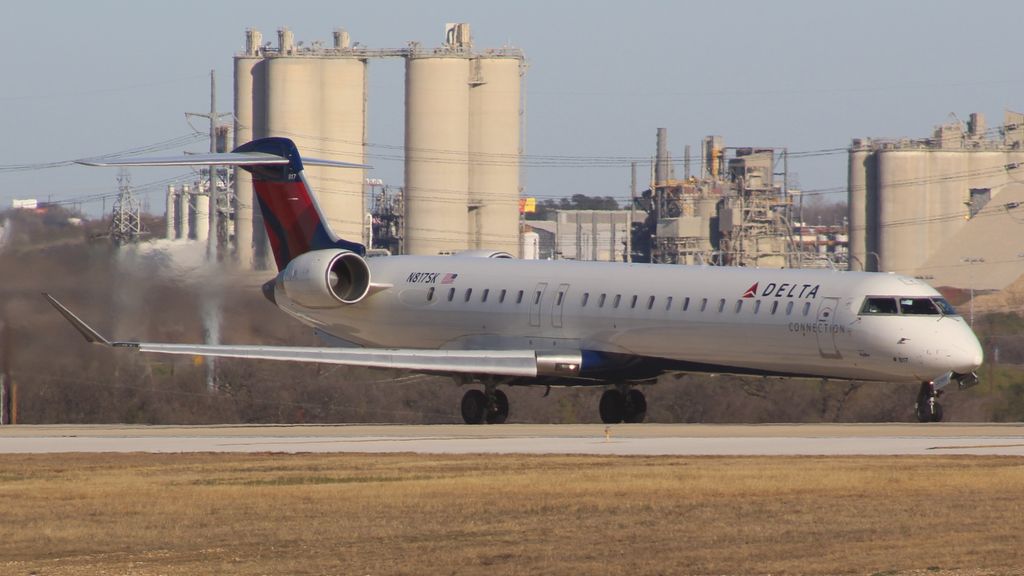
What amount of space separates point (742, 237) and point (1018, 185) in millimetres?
18826

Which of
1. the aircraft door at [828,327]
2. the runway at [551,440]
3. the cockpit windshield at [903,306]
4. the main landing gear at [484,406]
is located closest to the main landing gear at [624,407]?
the main landing gear at [484,406]

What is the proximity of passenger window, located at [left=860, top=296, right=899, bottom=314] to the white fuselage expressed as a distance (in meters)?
0.12

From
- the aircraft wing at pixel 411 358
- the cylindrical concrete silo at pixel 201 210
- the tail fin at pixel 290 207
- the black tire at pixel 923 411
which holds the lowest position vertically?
the black tire at pixel 923 411

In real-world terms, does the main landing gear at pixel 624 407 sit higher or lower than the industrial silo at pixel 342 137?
lower

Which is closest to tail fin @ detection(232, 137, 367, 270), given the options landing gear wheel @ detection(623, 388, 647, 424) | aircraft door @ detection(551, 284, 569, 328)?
aircraft door @ detection(551, 284, 569, 328)

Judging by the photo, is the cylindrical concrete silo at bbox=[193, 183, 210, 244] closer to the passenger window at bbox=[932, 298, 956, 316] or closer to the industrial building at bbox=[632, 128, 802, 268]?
the industrial building at bbox=[632, 128, 802, 268]

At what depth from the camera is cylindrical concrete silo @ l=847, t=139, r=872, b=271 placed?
124750 millimetres

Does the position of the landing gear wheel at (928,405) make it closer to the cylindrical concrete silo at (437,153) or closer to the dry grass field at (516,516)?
the dry grass field at (516,516)

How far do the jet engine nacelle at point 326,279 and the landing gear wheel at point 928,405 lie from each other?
1206 centimetres

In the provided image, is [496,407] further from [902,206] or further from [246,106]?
[902,206]

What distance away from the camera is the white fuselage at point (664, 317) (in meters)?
31.0

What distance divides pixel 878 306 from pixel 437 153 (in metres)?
56.7

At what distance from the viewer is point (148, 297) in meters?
38.9

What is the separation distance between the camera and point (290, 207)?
129 ft
